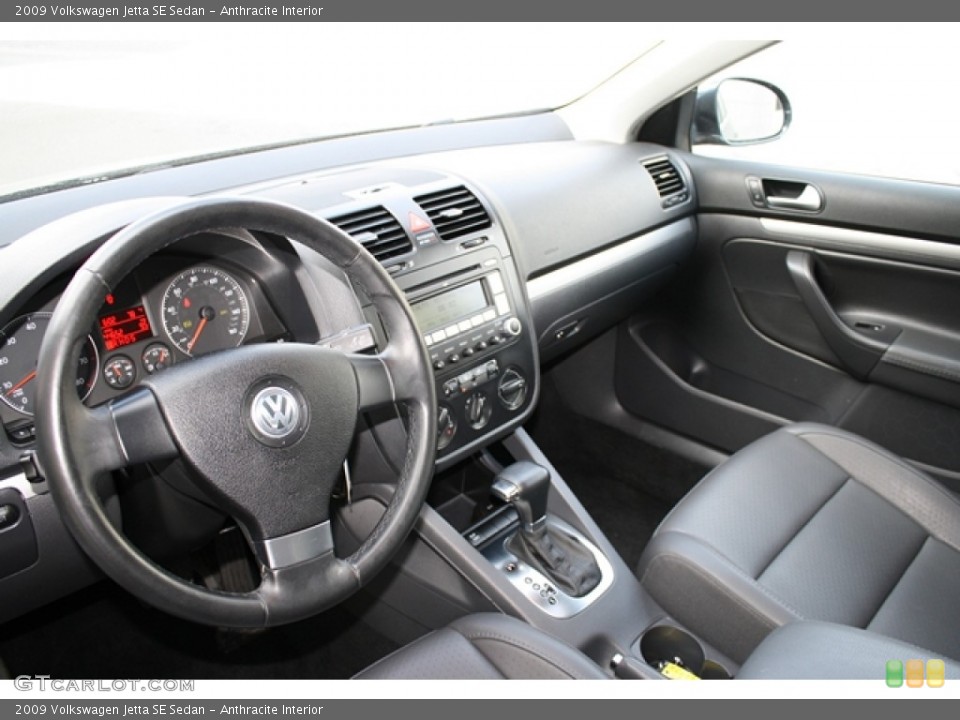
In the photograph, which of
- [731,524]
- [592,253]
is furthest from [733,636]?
[592,253]

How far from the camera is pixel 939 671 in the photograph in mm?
1074

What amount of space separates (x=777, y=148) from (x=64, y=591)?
2.07 metres

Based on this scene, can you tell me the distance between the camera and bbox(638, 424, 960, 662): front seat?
1507mm

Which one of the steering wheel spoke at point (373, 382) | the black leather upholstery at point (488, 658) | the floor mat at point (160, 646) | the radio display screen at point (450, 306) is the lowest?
the floor mat at point (160, 646)

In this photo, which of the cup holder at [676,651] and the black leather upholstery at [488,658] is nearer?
the black leather upholstery at [488,658]

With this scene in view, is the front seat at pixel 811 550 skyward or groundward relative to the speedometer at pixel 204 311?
groundward

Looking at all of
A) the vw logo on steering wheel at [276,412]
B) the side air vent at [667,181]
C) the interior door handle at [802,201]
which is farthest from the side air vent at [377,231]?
the interior door handle at [802,201]

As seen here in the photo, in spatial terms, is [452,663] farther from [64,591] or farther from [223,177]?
[223,177]

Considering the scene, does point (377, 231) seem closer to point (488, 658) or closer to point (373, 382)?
point (373, 382)

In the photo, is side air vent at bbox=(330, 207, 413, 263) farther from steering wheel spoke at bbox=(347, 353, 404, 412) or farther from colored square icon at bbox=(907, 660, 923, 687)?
colored square icon at bbox=(907, 660, 923, 687)

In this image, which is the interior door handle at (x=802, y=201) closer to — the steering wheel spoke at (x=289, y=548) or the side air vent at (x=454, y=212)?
the side air vent at (x=454, y=212)

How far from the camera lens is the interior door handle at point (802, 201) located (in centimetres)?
226

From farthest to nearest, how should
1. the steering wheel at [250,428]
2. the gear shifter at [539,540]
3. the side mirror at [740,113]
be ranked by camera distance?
the side mirror at [740,113], the gear shifter at [539,540], the steering wheel at [250,428]

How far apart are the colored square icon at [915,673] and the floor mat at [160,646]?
47.3 inches
